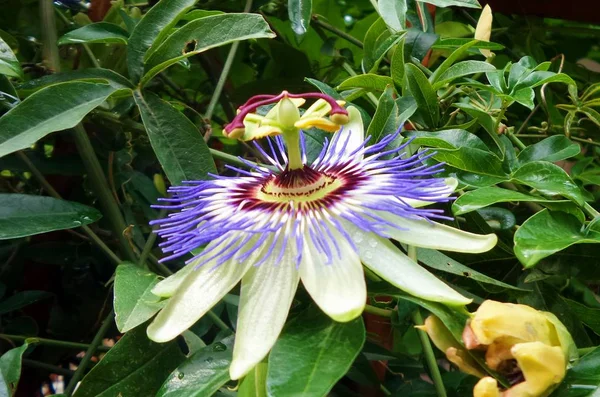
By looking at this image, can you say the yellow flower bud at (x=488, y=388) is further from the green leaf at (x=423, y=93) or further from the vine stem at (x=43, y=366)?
the vine stem at (x=43, y=366)

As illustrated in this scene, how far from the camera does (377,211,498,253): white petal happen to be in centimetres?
57

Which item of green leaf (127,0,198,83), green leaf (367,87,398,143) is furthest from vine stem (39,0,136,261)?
green leaf (367,87,398,143)

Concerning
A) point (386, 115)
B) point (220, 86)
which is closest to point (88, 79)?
point (220, 86)

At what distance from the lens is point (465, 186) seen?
2.20 ft

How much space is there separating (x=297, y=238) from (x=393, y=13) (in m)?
0.39

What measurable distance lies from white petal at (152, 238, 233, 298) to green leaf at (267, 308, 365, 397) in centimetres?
10

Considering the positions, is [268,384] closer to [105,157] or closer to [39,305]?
[105,157]

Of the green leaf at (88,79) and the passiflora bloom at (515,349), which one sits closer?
the passiflora bloom at (515,349)

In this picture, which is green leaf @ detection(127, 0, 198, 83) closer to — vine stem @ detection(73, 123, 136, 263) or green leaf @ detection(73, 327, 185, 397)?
vine stem @ detection(73, 123, 136, 263)

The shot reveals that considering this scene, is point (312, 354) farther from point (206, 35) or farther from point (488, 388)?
point (206, 35)

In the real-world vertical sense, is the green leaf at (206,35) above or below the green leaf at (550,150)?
above

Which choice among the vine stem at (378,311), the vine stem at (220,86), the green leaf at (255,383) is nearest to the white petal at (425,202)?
the vine stem at (378,311)

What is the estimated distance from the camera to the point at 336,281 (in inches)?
20.9

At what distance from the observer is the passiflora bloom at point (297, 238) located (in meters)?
0.53
